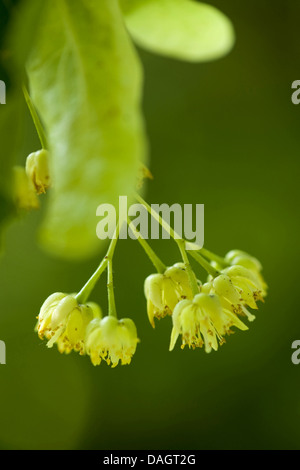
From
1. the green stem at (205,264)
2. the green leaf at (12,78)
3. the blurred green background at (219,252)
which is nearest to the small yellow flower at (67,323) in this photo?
the green stem at (205,264)

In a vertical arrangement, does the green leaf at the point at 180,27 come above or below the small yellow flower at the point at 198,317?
above

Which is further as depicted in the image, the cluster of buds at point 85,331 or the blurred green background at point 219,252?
the blurred green background at point 219,252

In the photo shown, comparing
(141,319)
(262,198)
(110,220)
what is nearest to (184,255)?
(110,220)

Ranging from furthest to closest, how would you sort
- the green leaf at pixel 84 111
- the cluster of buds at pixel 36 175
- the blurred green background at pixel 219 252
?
the blurred green background at pixel 219 252 → the cluster of buds at pixel 36 175 → the green leaf at pixel 84 111

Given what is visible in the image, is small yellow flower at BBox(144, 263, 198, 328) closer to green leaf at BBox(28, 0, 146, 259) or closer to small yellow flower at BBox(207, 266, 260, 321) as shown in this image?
small yellow flower at BBox(207, 266, 260, 321)

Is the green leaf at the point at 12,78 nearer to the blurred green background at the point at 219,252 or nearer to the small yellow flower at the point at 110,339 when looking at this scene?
the small yellow flower at the point at 110,339

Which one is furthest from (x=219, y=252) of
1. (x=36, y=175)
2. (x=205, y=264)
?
(x=36, y=175)
